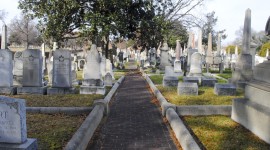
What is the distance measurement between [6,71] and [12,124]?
9.22 m

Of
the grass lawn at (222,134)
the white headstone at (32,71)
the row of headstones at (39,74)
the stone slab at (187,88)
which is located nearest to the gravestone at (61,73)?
the row of headstones at (39,74)

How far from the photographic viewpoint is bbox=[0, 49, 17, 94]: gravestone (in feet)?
42.4

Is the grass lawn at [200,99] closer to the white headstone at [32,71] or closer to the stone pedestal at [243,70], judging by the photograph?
the stone pedestal at [243,70]

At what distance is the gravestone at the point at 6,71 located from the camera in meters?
12.9

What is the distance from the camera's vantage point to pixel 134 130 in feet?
25.2

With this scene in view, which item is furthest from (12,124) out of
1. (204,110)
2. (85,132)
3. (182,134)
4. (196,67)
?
(196,67)

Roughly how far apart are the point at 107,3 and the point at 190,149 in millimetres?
22013

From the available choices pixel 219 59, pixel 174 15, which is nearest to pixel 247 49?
pixel 219 59

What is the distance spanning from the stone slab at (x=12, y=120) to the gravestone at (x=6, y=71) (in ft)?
29.5

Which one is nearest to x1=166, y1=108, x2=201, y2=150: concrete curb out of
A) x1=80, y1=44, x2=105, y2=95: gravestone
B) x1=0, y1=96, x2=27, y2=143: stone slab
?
x1=0, y1=96, x2=27, y2=143: stone slab

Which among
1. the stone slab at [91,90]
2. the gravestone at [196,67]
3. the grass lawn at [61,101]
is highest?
the gravestone at [196,67]

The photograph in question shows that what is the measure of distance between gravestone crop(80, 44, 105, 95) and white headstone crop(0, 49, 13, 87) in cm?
316

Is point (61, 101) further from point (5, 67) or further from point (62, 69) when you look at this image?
point (5, 67)

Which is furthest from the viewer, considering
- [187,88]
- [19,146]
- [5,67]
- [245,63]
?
[245,63]
